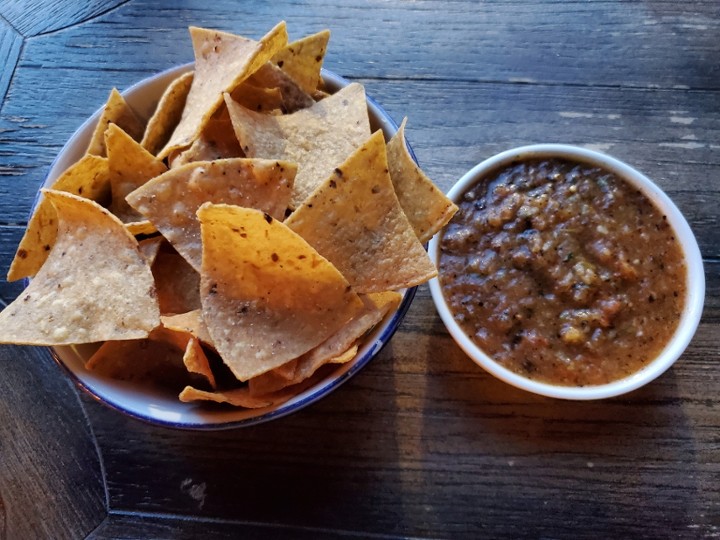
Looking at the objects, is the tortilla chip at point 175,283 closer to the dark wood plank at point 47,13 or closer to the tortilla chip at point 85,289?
the tortilla chip at point 85,289

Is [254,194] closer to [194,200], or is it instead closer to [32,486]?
[194,200]

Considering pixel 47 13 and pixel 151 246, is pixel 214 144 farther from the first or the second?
pixel 47 13

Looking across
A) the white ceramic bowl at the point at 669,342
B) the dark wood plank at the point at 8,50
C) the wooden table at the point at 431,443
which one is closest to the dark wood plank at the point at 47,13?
the dark wood plank at the point at 8,50

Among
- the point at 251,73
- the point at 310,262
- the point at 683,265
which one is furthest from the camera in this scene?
the point at 683,265

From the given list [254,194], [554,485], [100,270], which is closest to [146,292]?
[100,270]

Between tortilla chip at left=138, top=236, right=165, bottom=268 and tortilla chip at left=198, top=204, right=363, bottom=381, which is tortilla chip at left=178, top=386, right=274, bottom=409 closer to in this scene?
tortilla chip at left=198, top=204, right=363, bottom=381

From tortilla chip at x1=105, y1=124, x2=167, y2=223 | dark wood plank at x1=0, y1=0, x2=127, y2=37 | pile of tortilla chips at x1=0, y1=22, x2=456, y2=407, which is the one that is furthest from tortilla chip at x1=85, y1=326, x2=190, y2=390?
dark wood plank at x1=0, y1=0, x2=127, y2=37
